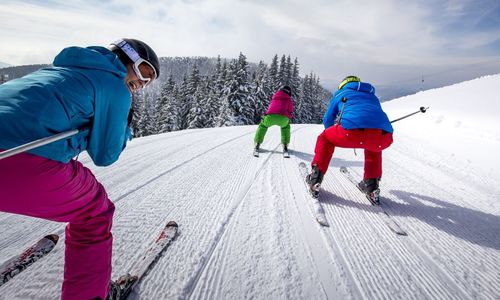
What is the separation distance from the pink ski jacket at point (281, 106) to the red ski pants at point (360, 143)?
9.13ft

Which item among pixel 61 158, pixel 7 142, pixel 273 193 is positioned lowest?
pixel 273 193

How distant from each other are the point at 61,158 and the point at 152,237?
1.27 metres

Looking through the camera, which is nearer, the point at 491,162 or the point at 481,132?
the point at 491,162

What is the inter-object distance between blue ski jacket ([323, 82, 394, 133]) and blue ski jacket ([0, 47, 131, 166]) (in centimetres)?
273

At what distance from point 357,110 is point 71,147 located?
124 inches

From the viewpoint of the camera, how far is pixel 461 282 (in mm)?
2018

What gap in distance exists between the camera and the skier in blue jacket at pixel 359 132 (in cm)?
326

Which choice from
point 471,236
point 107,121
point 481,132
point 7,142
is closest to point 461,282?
point 471,236

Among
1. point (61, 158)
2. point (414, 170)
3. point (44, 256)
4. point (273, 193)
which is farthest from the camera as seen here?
point (414, 170)

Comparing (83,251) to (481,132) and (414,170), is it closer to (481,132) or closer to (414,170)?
(414,170)

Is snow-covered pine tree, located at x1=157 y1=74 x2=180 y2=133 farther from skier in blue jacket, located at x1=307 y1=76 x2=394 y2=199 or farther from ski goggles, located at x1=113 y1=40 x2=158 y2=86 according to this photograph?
ski goggles, located at x1=113 y1=40 x2=158 y2=86

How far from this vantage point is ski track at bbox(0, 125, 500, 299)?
6.14ft

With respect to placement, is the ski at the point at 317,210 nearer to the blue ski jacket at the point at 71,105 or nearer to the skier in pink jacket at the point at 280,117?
the blue ski jacket at the point at 71,105

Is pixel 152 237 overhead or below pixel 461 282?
overhead
